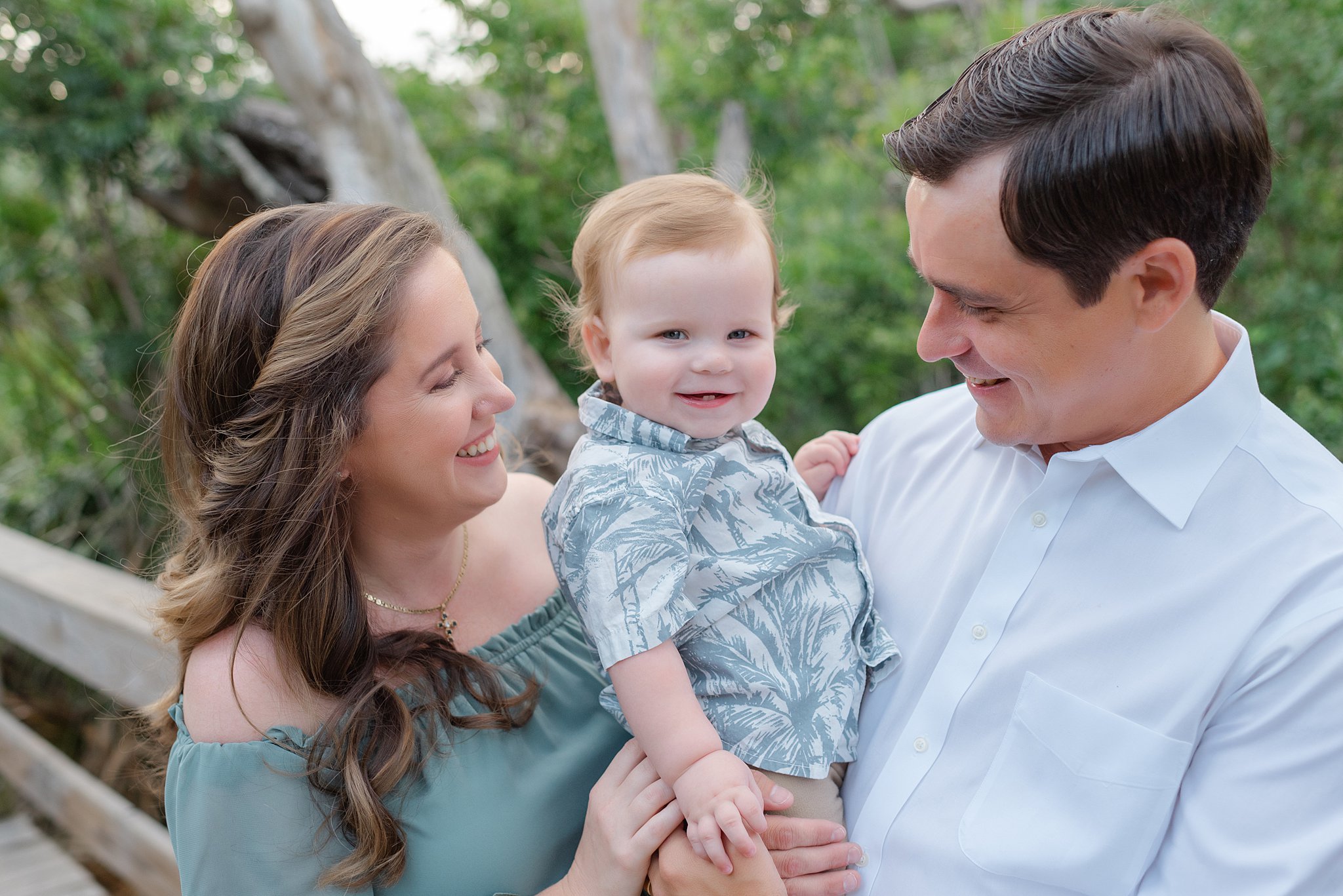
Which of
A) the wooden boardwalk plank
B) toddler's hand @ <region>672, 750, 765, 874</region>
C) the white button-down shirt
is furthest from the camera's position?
the wooden boardwalk plank

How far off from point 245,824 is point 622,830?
563 mm

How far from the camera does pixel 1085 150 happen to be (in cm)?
138

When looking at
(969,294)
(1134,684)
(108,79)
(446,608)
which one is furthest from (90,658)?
(108,79)

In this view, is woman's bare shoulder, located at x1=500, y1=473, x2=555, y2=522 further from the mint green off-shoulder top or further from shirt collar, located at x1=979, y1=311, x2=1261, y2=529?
shirt collar, located at x1=979, y1=311, x2=1261, y2=529

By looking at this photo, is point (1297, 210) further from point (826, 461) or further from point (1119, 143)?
point (1119, 143)

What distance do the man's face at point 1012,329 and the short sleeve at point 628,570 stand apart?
0.52 metres

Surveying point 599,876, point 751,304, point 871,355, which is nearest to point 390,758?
point 599,876

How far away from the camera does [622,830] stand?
59.7 inches

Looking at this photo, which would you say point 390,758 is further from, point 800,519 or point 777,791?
point 800,519

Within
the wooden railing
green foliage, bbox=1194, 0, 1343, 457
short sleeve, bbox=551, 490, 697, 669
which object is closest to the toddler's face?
short sleeve, bbox=551, 490, 697, 669

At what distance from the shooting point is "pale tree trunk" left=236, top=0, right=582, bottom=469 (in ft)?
14.0

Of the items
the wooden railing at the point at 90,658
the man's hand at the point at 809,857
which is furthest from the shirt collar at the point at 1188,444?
Answer: the wooden railing at the point at 90,658

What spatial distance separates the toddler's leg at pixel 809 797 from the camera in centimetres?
158

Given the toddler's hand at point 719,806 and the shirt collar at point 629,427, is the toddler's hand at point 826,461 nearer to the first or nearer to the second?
the shirt collar at point 629,427
